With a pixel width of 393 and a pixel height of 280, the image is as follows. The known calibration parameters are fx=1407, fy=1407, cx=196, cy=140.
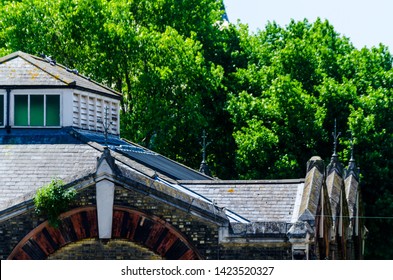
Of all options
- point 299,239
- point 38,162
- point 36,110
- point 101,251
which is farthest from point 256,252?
point 36,110

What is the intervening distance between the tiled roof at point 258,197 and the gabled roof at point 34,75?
9539 mm

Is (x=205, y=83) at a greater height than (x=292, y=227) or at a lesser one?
greater

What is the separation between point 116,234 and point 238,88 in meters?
39.9

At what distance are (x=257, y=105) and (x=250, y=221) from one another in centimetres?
3361

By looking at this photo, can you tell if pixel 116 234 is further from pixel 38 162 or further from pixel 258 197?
pixel 38 162

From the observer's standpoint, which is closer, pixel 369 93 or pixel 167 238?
pixel 167 238

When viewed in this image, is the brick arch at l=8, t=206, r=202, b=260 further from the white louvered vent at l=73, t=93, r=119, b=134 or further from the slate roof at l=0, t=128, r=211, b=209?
the white louvered vent at l=73, t=93, r=119, b=134

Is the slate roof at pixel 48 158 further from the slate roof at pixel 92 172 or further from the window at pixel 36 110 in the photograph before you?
the window at pixel 36 110

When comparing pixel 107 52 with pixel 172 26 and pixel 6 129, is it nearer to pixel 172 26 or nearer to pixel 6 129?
pixel 172 26

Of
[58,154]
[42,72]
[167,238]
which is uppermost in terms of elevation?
[42,72]

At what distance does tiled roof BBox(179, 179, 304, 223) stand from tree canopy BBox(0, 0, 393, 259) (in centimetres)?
2549

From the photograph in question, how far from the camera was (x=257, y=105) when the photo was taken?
7919 centimetres

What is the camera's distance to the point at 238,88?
83062mm

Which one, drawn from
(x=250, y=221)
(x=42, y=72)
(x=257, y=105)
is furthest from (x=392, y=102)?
(x=250, y=221)
